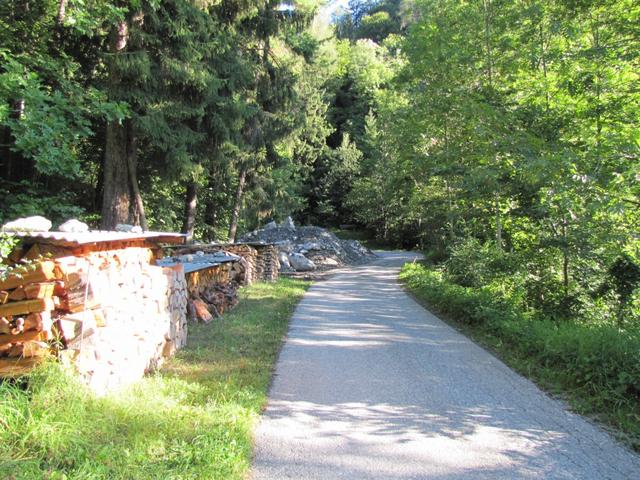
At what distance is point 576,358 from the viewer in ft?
18.8

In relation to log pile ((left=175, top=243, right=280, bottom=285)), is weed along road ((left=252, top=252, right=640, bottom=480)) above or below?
below

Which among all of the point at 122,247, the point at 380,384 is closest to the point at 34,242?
the point at 122,247

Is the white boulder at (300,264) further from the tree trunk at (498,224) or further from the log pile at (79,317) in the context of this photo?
the log pile at (79,317)

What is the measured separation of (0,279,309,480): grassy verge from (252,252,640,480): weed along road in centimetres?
31

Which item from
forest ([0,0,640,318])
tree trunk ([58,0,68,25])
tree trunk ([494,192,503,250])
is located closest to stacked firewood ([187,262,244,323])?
forest ([0,0,640,318])

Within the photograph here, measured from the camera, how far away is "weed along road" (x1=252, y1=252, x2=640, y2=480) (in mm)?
3525

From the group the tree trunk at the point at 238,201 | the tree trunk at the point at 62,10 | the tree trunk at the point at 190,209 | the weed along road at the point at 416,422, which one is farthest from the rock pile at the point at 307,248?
the weed along road at the point at 416,422

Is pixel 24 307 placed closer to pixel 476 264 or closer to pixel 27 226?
pixel 27 226

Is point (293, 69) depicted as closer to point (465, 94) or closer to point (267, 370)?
point (465, 94)

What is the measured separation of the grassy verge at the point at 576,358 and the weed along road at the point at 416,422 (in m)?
0.27

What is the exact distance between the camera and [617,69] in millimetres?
8328

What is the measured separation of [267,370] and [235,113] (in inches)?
436

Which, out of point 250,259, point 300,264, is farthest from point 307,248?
point 250,259

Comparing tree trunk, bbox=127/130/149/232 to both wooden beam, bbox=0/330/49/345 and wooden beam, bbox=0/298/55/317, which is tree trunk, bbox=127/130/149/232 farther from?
wooden beam, bbox=0/330/49/345
